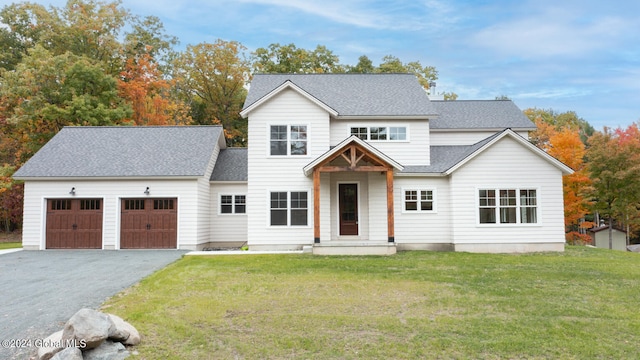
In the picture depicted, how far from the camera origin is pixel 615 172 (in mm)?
25266

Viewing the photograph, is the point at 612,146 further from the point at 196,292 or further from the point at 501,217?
the point at 196,292

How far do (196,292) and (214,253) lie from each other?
22.1ft

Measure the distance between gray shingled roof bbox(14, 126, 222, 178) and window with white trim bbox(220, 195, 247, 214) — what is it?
2187mm

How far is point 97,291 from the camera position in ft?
30.1

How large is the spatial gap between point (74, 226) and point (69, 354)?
15.2m

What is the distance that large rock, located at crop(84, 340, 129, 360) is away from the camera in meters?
5.24

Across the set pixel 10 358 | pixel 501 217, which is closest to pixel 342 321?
pixel 10 358

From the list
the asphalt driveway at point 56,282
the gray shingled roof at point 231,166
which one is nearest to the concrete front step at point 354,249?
the asphalt driveway at point 56,282

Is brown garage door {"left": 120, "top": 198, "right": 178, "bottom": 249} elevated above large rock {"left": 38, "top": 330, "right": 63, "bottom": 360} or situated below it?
above

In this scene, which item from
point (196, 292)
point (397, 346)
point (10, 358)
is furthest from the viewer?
point (196, 292)

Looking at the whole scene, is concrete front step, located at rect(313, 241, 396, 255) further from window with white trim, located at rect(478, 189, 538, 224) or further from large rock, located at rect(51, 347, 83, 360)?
large rock, located at rect(51, 347, 83, 360)

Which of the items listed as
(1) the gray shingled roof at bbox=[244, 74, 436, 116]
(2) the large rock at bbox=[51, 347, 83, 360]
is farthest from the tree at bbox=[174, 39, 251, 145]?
(2) the large rock at bbox=[51, 347, 83, 360]

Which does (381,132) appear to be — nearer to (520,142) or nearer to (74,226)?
(520,142)

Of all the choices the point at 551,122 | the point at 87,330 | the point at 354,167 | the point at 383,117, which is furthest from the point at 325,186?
the point at 551,122
